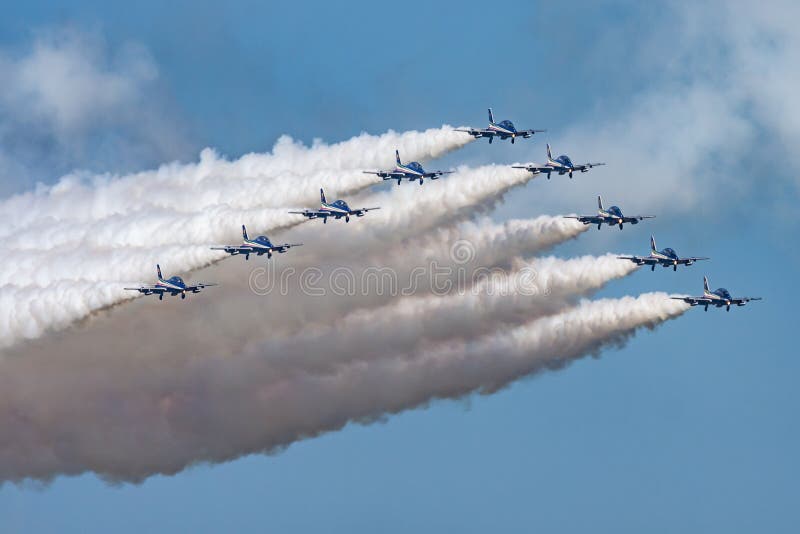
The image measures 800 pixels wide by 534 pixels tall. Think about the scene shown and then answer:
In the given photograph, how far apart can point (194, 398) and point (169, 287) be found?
5.34m

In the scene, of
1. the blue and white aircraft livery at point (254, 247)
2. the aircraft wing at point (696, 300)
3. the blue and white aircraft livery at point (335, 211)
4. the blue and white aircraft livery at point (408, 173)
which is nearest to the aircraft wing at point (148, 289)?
the blue and white aircraft livery at point (254, 247)

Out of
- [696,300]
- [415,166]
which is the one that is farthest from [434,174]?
[696,300]

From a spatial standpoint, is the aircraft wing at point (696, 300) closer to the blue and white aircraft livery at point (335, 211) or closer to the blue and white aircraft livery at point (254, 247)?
the blue and white aircraft livery at point (335, 211)

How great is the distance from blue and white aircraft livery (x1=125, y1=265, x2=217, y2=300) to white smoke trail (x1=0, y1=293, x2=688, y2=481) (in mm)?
3601

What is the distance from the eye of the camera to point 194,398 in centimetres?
10781

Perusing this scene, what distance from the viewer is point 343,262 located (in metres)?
111

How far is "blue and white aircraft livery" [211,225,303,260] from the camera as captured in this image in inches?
4205

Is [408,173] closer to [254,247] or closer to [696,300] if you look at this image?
[254,247]

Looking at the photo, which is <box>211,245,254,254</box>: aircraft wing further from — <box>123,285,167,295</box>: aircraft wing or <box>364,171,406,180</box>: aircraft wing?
<box>364,171,406,180</box>: aircraft wing

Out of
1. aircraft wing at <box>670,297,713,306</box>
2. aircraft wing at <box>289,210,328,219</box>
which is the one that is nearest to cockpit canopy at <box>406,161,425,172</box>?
aircraft wing at <box>289,210,328,219</box>

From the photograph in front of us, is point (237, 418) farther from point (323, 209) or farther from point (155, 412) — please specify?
point (323, 209)

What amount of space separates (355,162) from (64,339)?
54.6ft

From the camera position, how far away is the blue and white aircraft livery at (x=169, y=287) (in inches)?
4163

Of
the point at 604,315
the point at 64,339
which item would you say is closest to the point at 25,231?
the point at 64,339
